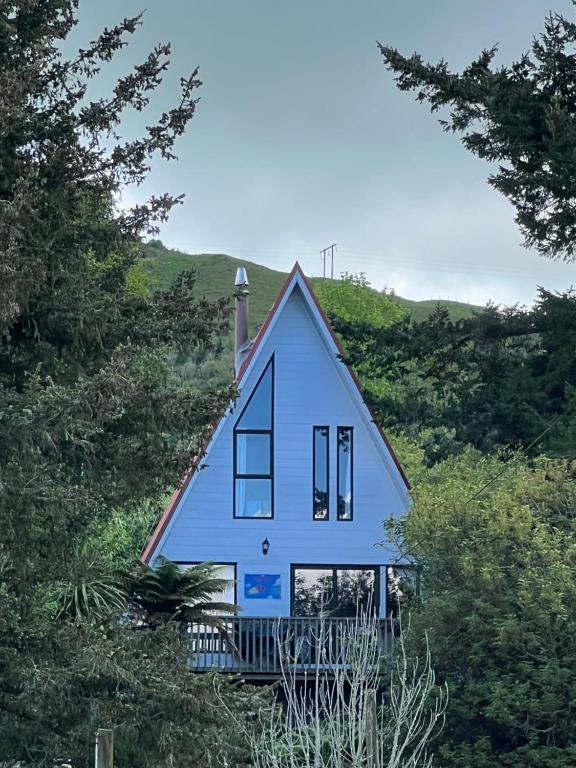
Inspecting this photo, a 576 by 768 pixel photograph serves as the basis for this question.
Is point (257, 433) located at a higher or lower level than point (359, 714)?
higher

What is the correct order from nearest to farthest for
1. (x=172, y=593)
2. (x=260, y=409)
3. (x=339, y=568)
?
(x=172, y=593)
(x=339, y=568)
(x=260, y=409)

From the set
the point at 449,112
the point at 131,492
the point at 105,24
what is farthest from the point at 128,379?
the point at 449,112

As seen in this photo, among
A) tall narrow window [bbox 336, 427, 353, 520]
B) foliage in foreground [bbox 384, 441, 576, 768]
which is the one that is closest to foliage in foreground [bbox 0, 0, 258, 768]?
foliage in foreground [bbox 384, 441, 576, 768]

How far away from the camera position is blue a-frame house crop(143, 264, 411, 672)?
26562 millimetres

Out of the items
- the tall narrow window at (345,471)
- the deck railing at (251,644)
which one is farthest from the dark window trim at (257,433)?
the deck railing at (251,644)

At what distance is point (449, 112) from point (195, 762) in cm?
1002

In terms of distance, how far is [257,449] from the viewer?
89.5 feet

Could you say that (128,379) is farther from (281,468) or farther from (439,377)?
(281,468)

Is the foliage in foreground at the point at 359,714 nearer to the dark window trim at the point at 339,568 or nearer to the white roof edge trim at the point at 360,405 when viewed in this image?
the dark window trim at the point at 339,568

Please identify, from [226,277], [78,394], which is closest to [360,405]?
[78,394]

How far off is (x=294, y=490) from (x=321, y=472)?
701 millimetres

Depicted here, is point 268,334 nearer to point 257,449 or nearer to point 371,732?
point 257,449

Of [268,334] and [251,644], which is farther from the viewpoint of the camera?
[268,334]

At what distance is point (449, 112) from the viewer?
62.5 ft
